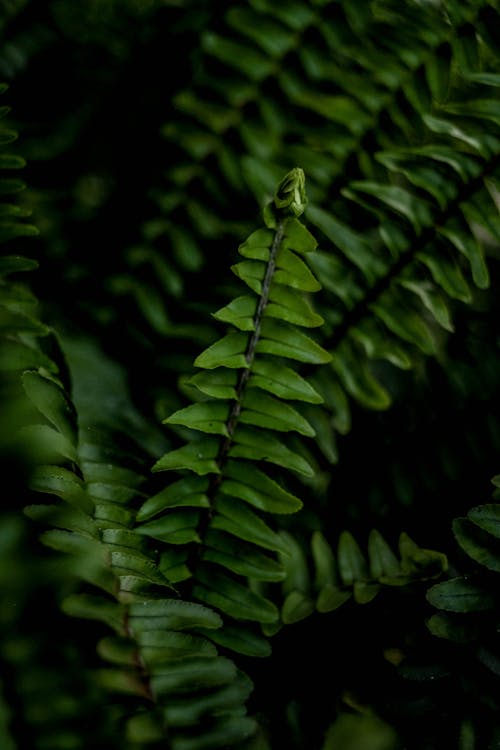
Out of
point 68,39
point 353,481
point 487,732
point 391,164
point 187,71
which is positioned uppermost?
point 68,39

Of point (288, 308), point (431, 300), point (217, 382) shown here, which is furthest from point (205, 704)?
point (431, 300)

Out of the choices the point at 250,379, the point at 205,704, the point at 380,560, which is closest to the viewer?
the point at 205,704

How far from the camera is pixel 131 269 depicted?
1662mm

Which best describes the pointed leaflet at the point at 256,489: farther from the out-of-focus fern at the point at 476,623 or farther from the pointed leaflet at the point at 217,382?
the out-of-focus fern at the point at 476,623

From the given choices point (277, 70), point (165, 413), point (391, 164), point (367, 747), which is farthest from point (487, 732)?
point (277, 70)

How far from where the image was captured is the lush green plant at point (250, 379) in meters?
0.89

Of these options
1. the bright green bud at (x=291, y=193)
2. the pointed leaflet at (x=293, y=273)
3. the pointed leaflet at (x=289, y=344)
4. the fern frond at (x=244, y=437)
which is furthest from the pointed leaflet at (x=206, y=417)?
the bright green bud at (x=291, y=193)

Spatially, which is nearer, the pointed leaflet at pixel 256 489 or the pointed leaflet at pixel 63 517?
the pointed leaflet at pixel 63 517

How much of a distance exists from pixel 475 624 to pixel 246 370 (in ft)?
1.65

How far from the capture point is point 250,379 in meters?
1.10

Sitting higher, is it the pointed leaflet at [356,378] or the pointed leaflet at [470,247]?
the pointed leaflet at [470,247]

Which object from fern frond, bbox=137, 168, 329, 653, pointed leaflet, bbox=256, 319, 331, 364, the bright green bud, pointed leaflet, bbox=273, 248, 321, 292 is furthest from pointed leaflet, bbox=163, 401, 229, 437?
the bright green bud

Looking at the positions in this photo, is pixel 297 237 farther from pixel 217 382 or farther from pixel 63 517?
pixel 63 517

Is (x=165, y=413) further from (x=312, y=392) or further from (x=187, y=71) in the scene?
(x=187, y=71)
